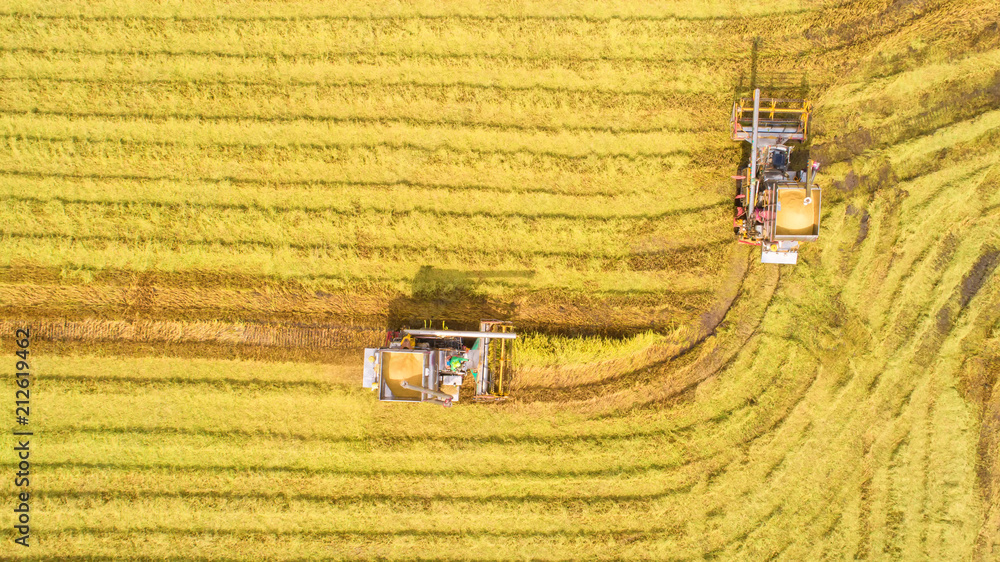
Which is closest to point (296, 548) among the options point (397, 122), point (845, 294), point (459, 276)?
point (459, 276)

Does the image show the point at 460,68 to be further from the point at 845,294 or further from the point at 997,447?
the point at 997,447

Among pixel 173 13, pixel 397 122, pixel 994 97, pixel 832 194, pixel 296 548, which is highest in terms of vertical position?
pixel 173 13

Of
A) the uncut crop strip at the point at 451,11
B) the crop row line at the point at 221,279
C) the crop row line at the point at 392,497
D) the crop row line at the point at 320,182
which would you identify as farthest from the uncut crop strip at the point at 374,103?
the crop row line at the point at 392,497

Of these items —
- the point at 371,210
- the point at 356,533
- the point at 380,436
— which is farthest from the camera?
the point at 371,210

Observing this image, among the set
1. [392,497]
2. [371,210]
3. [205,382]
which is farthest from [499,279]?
[205,382]

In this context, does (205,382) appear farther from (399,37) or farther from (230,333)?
(399,37)
